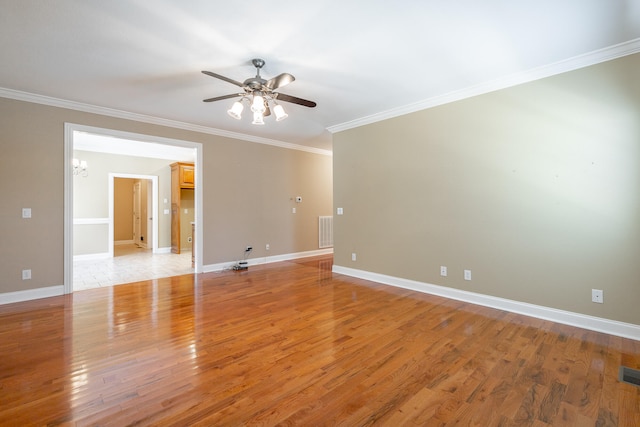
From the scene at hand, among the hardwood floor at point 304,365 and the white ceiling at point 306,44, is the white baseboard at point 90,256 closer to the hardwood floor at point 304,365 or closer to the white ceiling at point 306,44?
the hardwood floor at point 304,365

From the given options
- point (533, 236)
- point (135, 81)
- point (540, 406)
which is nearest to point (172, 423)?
point (540, 406)

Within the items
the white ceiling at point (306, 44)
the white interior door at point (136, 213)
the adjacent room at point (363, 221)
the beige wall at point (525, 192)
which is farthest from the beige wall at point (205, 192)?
the beige wall at point (525, 192)

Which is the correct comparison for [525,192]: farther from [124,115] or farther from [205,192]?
[124,115]

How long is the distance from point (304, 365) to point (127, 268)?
5.14 metres

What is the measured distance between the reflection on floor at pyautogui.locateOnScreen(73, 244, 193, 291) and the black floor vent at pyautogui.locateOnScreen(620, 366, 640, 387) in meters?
5.62

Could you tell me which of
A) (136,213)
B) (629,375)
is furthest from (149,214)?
(629,375)

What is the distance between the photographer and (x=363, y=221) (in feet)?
15.8

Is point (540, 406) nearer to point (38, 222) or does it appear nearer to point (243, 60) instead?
point (243, 60)

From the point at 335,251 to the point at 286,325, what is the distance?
246cm

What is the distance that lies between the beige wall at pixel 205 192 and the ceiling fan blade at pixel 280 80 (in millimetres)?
2972

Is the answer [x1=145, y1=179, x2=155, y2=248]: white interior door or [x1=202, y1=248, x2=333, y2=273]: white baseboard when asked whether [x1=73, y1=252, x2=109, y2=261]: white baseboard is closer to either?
[x1=145, y1=179, x2=155, y2=248]: white interior door

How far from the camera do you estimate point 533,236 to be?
3.12 m

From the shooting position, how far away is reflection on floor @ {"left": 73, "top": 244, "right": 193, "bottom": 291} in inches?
187

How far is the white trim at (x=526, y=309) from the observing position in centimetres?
264
